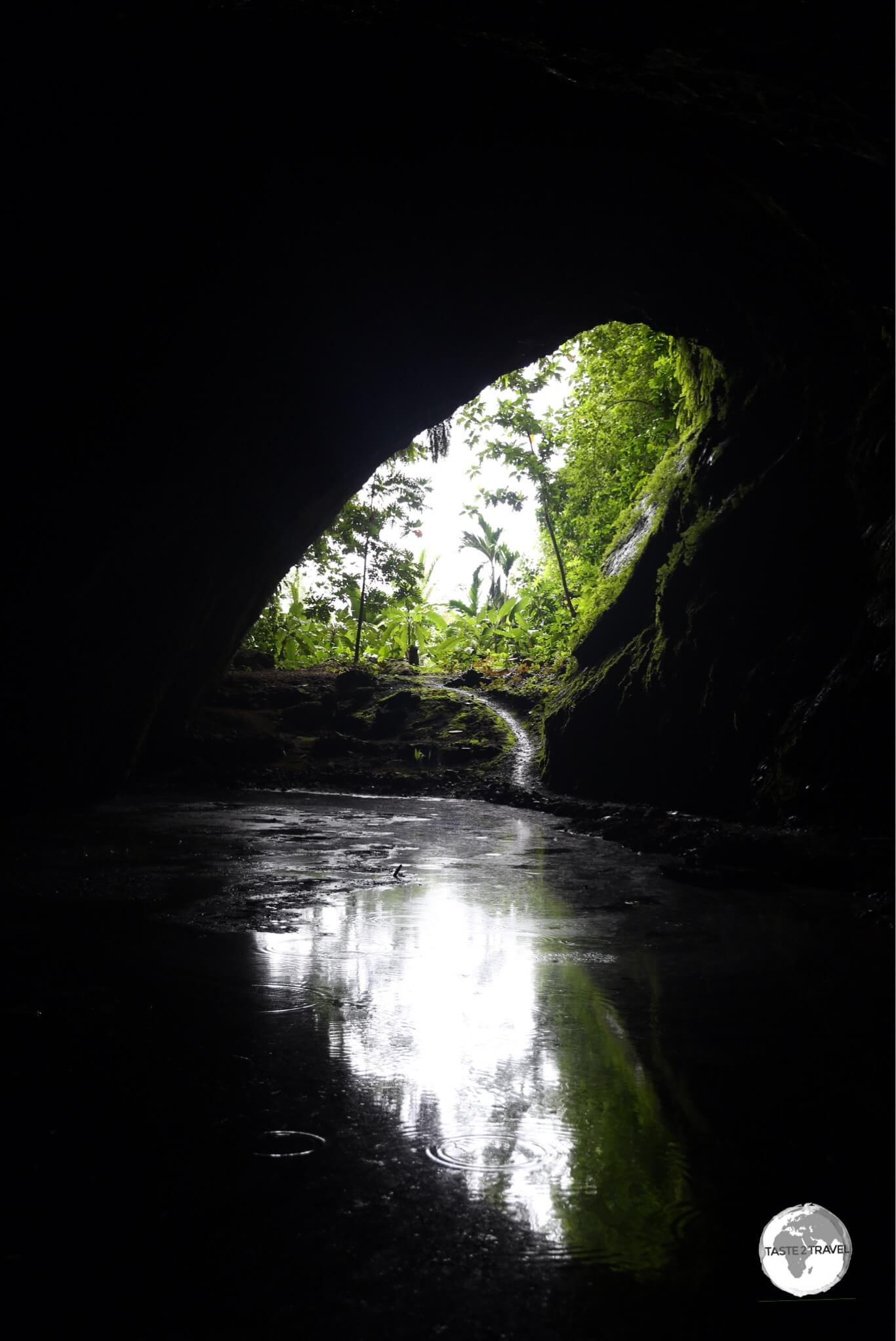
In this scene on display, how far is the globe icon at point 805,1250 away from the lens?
1.50m

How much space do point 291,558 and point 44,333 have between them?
26.2 feet

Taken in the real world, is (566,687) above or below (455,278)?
below

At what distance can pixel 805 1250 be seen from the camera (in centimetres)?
156

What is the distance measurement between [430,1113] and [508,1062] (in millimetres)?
403

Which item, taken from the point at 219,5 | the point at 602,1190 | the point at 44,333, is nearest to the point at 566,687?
the point at 44,333

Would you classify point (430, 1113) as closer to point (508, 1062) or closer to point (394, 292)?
point (508, 1062)

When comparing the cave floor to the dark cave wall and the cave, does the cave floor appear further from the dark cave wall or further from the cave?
the dark cave wall

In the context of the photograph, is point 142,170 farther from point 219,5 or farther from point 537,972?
point 537,972

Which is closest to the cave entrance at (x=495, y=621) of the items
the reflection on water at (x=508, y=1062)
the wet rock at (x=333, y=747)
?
the wet rock at (x=333, y=747)

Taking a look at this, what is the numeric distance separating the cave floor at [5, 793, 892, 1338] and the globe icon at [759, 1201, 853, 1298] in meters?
0.03

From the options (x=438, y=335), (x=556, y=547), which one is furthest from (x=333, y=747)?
(x=438, y=335)

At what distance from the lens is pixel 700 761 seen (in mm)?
8570

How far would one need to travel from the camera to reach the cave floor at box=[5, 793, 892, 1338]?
4.74ft

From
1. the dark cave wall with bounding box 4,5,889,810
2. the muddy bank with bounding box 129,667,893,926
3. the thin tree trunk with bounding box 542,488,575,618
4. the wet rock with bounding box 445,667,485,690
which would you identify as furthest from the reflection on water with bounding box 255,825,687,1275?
the thin tree trunk with bounding box 542,488,575,618
